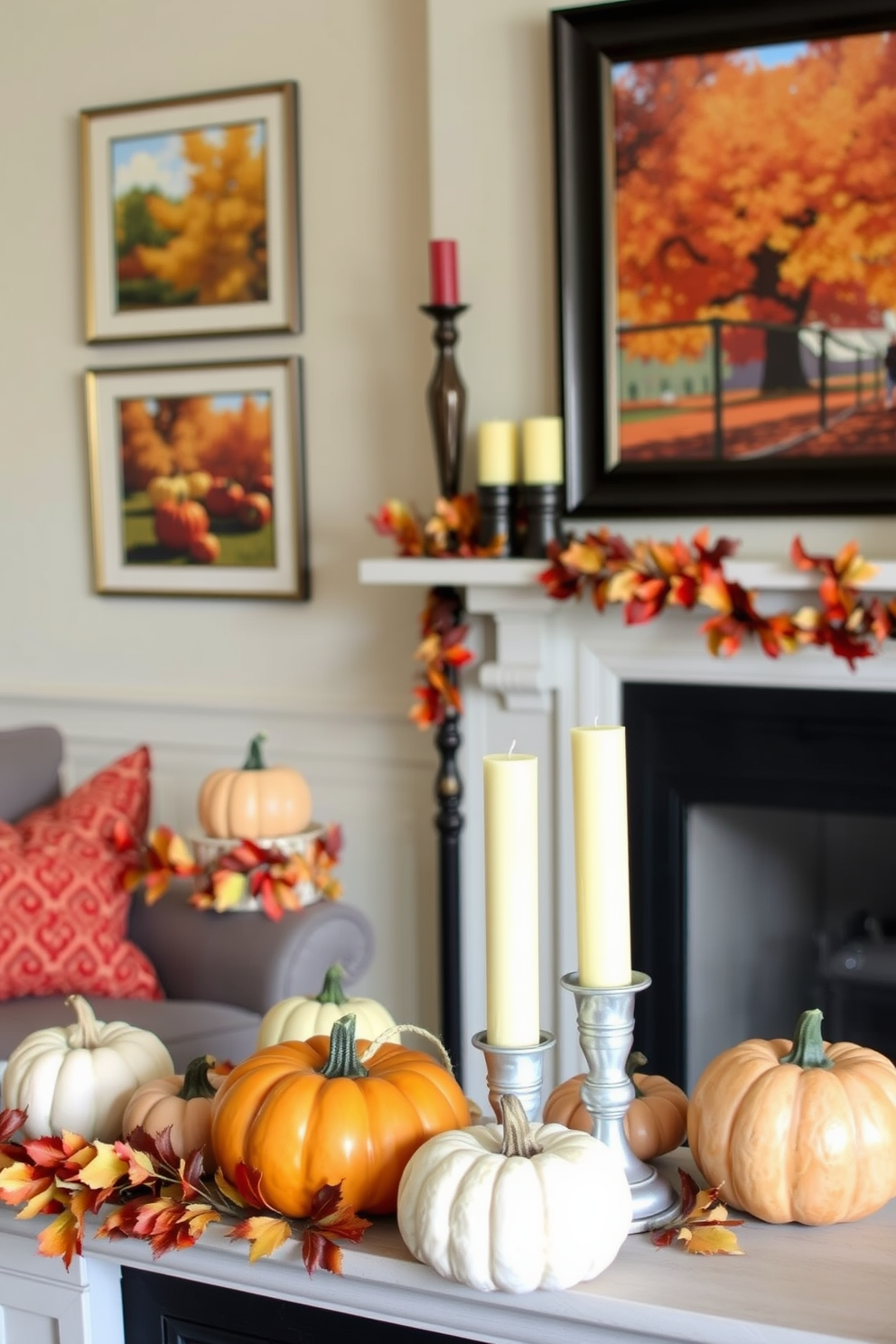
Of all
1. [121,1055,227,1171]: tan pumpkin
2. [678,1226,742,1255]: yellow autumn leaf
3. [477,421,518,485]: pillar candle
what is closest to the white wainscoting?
[477,421,518,485]: pillar candle

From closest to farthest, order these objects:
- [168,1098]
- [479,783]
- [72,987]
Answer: [168,1098] < [72,987] < [479,783]

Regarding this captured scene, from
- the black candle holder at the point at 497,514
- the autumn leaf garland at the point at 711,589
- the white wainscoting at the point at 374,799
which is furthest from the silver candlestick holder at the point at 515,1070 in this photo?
the white wainscoting at the point at 374,799

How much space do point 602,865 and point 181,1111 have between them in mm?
455

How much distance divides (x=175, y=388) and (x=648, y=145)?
1.26 m

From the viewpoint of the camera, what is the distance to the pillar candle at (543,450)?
2.89m

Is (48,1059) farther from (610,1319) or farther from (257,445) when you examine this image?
(257,445)

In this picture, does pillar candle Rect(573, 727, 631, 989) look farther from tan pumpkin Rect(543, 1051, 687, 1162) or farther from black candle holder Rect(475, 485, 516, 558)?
black candle holder Rect(475, 485, 516, 558)

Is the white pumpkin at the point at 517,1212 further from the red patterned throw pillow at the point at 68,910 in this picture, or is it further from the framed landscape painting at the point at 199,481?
the framed landscape painting at the point at 199,481

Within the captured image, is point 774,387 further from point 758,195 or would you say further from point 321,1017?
point 321,1017

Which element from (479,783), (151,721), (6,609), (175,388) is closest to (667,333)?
(479,783)

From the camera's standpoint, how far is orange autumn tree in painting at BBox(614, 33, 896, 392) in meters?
2.70

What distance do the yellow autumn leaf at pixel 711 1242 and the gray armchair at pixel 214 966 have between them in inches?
52.3

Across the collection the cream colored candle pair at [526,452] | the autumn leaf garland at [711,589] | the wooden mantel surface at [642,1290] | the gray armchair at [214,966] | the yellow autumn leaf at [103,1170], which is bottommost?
the gray armchair at [214,966]

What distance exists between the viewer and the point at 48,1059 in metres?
1.52
